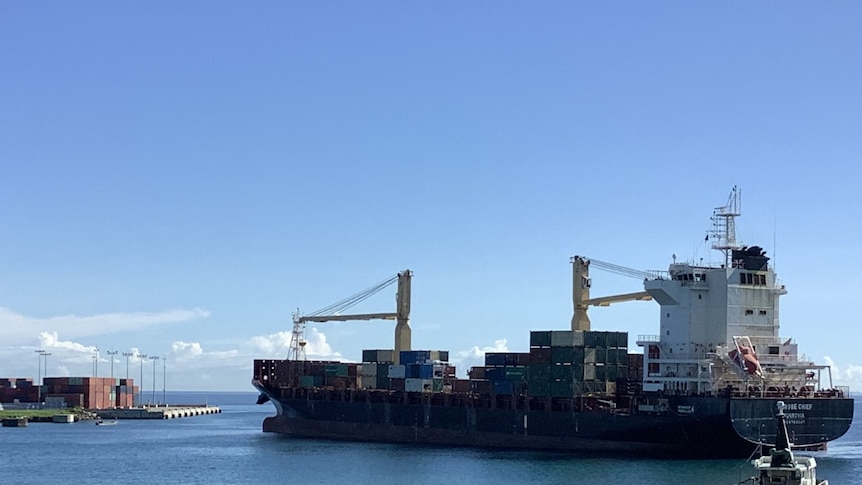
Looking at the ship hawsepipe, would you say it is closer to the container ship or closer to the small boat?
the container ship

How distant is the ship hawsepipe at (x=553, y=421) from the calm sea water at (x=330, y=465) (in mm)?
1976

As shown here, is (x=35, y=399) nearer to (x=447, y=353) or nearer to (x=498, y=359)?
(x=447, y=353)

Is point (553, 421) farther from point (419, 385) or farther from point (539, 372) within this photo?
point (419, 385)

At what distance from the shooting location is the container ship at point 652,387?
6719cm

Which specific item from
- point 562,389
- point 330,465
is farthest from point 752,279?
point 330,465

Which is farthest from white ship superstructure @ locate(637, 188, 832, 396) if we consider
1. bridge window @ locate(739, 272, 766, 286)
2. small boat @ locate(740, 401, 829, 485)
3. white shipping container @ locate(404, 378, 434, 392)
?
small boat @ locate(740, 401, 829, 485)

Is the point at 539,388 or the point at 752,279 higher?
the point at 752,279

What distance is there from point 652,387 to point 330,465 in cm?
1947

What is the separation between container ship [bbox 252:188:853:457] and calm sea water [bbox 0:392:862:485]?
2.36m

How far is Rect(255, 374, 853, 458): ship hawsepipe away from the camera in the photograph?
66.2m

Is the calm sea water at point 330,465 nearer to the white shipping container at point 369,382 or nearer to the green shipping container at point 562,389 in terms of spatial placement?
the green shipping container at point 562,389

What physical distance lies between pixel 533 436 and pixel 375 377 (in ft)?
59.4

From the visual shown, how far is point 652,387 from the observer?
72250 mm

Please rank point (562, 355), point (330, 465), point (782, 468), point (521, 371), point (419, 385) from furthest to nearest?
point (419, 385), point (521, 371), point (562, 355), point (330, 465), point (782, 468)
